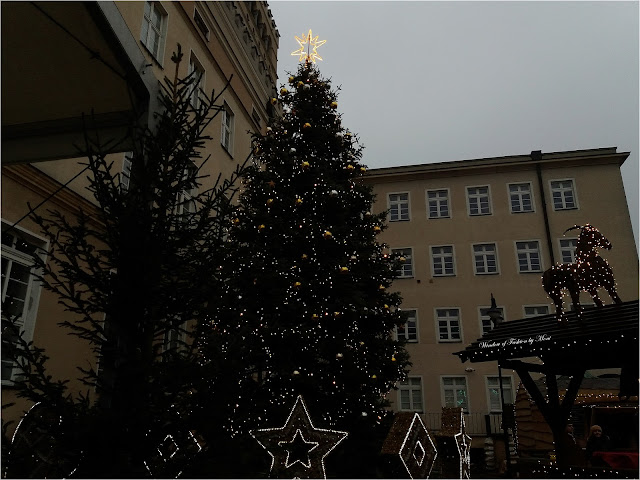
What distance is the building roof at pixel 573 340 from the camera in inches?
264

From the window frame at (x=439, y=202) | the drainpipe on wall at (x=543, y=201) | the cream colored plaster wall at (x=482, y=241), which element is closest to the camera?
the cream colored plaster wall at (x=482, y=241)

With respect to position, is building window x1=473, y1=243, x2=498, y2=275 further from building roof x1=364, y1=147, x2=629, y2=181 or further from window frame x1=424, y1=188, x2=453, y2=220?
building roof x1=364, y1=147, x2=629, y2=181

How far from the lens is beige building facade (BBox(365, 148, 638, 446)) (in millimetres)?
24328

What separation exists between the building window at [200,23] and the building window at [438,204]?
1601 cm

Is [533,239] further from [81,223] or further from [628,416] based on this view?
[81,223]

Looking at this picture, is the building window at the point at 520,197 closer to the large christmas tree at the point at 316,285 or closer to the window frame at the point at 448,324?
the window frame at the point at 448,324

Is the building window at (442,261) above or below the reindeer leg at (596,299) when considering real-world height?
above

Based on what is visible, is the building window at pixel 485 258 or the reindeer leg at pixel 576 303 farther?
the building window at pixel 485 258

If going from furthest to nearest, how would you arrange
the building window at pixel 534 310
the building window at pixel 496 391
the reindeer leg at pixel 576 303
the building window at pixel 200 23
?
1. the building window at pixel 534 310
2. the building window at pixel 496 391
3. the building window at pixel 200 23
4. the reindeer leg at pixel 576 303

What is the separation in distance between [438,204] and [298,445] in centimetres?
2423

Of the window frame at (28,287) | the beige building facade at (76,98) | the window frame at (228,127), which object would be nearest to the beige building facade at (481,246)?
the beige building facade at (76,98)

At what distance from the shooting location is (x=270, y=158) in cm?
1259

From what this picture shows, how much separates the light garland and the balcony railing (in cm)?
1896

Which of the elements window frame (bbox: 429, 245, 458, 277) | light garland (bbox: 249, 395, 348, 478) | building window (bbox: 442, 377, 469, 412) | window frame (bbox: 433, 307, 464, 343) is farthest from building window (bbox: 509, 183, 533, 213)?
light garland (bbox: 249, 395, 348, 478)
